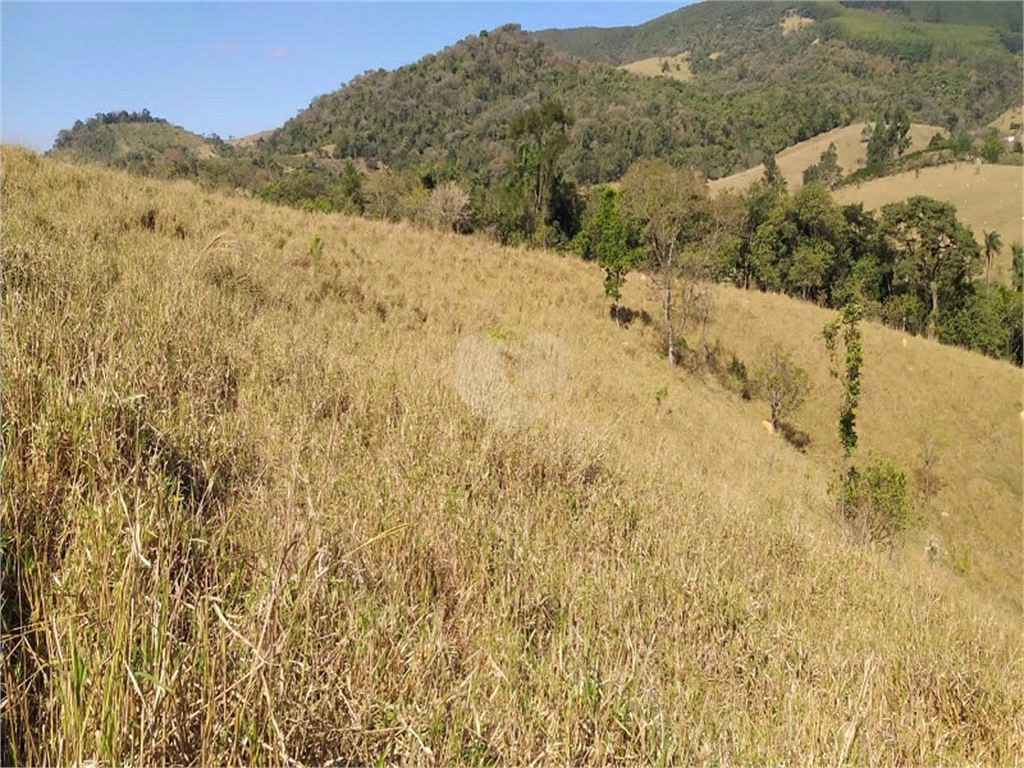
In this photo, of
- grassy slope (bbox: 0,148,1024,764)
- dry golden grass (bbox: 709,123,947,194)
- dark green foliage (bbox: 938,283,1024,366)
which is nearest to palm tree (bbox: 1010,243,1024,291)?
dark green foliage (bbox: 938,283,1024,366)

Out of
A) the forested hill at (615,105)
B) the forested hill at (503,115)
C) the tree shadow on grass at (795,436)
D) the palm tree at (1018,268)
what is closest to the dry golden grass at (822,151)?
the forested hill at (615,105)

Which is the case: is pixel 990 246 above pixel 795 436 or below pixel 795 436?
above

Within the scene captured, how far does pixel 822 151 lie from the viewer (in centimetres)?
10856

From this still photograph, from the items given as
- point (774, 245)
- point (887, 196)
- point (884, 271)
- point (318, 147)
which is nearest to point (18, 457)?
point (774, 245)

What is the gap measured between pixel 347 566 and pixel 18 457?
3.46 ft

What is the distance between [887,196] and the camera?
70312 mm

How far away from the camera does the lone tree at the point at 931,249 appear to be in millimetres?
36125

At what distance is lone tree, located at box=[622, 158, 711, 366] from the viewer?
19.8m

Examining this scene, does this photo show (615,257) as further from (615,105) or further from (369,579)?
(615,105)

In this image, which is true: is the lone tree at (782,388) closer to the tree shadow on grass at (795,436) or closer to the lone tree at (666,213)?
the tree shadow on grass at (795,436)

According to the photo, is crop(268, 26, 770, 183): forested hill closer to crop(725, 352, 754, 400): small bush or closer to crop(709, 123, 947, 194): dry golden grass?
crop(709, 123, 947, 194): dry golden grass

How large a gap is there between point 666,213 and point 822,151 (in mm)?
106148

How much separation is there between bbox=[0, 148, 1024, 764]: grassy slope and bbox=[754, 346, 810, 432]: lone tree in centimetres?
1396

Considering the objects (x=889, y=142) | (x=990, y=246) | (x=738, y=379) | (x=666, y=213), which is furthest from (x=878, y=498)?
(x=889, y=142)
